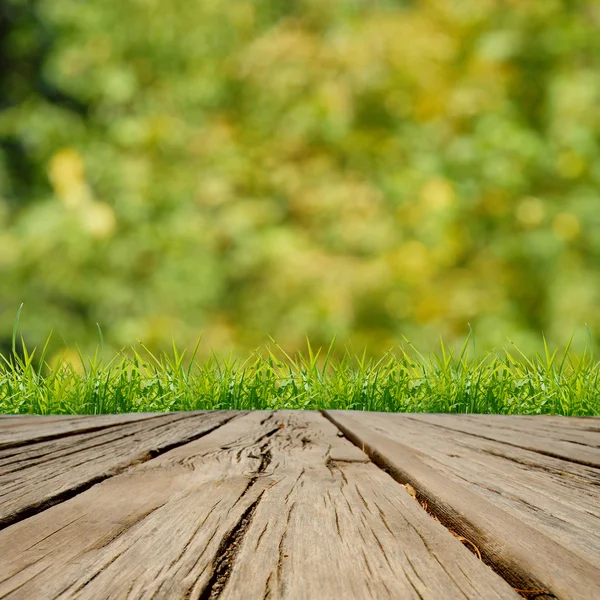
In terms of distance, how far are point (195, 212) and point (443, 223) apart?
210cm

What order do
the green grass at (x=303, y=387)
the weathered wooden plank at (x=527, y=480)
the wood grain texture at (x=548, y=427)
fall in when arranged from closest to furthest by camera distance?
the weathered wooden plank at (x=527, y=480) < the wood grain texture at (x=548, y=427) < the green grass at (x=303, y=387)

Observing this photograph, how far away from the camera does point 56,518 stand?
739 mm

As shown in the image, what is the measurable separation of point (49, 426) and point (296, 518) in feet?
3.34

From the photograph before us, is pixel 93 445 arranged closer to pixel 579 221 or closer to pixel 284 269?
pixel 284 269

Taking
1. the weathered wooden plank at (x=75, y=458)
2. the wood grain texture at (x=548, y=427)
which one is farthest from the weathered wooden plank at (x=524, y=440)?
the weathered wooden plank at (x=75, y=458)

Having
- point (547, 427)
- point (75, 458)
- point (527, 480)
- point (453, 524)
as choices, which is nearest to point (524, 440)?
point (547, 427)

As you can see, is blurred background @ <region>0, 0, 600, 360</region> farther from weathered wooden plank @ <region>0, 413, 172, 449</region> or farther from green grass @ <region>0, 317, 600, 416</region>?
weathered wooden plank @ <region>0, 413, 172, 449</region>

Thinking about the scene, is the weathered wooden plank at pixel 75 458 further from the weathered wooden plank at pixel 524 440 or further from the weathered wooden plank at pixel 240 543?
the weathered wooden plank at pixel 524 440

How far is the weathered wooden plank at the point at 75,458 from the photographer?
84 centimetres

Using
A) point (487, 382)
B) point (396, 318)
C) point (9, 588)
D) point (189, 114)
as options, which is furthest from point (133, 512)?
point (189, 114)

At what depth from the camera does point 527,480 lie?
3.31 feet

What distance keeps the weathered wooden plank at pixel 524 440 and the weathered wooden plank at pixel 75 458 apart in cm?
61

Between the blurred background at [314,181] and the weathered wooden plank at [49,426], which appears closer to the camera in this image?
the weathered wooden plank at [49,426]

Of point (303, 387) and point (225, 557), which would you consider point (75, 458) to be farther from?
point (303, 387)
